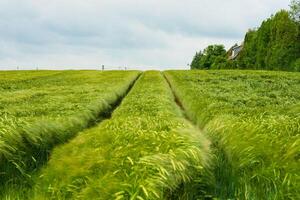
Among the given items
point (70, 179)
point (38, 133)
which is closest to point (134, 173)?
point (70, 179)

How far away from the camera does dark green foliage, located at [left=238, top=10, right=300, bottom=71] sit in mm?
85188

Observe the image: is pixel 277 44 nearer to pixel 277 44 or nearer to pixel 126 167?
pixel 277 44

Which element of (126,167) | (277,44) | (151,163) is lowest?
(126,167)

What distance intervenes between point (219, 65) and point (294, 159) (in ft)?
389

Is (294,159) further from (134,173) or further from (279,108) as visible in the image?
(279,108)

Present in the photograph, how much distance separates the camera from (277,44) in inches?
3401

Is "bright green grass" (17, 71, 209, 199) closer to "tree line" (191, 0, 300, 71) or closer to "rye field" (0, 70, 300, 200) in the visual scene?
"rye field" (0, 70, 300, 200)

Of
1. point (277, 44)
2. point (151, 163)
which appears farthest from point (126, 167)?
point (277, 44)

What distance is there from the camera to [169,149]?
10.5 metres

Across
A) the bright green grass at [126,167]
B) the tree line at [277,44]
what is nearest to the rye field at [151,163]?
the bright green grass at [126,167]

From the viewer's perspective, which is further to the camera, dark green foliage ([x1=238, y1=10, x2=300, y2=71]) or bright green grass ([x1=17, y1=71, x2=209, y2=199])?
dark green foliage ([x1=238, y1=10, x2=300, y2=71])

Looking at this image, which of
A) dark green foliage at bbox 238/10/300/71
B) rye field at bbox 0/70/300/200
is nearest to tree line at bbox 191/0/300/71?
dark green foliage at bbox 238/10/300/71

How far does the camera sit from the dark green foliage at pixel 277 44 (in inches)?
3354

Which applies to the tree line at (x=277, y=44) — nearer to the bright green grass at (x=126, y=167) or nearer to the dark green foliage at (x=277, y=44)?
the dark green foliage at (x=277, y=44)
